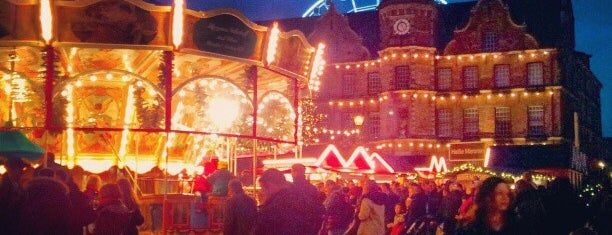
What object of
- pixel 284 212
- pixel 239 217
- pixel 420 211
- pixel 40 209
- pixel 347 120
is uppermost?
pixel 347 120

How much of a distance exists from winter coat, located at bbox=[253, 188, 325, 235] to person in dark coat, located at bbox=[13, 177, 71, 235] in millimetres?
1774

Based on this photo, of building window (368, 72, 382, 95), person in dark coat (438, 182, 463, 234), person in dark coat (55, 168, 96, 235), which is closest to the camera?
person in dark coat (55, 168, 96, 235)

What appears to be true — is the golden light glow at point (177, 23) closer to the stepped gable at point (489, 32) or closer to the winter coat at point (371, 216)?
the winter coat at point (371, 216)

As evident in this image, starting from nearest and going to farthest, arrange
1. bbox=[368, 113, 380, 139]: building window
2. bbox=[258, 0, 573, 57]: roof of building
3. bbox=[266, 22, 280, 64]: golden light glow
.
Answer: bbox=[266, 22, 280, 64]: golden light glow, bbox=[258, 0, 573, 57]: roof of building, bbox=[368, 113, 380, 139]: building window

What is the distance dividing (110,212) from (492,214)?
4474mm

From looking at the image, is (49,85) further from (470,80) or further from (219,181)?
(470,80)

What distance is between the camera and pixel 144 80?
42.2 ft

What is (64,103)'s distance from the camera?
13.3m

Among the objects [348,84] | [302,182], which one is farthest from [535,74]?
[302,182]

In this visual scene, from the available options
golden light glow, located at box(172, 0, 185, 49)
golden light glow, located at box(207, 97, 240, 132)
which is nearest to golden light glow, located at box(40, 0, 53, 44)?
golden light glow, located at box(172, 0, 185, 49)

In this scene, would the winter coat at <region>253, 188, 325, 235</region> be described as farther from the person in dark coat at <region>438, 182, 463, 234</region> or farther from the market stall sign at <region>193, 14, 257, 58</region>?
the person in dark coat at <region>438, 182, 463, 234</region>

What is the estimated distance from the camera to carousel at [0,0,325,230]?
12.2 metres

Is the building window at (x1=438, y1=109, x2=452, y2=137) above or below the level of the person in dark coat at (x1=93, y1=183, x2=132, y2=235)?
above

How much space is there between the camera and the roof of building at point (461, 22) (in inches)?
1921
